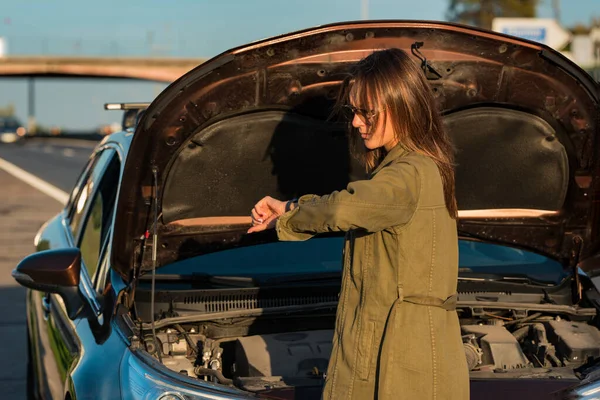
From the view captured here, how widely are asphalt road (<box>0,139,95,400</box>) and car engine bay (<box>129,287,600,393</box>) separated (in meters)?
2.57

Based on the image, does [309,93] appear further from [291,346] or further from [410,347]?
[410,347]

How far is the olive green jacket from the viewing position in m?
2.90

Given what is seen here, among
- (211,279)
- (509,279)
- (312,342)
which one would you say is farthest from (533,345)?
(211,279)

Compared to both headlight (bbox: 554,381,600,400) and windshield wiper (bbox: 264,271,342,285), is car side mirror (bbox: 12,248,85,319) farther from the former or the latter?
headlight (bbox: 554,381,600,400)

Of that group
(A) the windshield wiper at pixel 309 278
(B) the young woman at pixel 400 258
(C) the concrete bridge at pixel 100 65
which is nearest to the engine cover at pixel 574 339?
(A) the windshield wiper at pixel 309 278

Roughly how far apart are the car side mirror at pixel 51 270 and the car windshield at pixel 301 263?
378 millimetres

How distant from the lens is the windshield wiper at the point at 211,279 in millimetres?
4758

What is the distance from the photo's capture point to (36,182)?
85.0ft

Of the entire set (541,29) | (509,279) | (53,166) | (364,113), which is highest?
(541,29)

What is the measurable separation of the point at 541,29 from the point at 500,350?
21.3m

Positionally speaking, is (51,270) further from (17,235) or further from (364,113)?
(17,235)

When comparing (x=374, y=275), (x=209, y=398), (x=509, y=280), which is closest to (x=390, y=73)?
(x=374, y=275)

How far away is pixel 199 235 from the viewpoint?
4781 millimetres

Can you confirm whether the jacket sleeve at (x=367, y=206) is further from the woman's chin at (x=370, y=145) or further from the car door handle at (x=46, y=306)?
the car door handle at (x=46, y=306)
